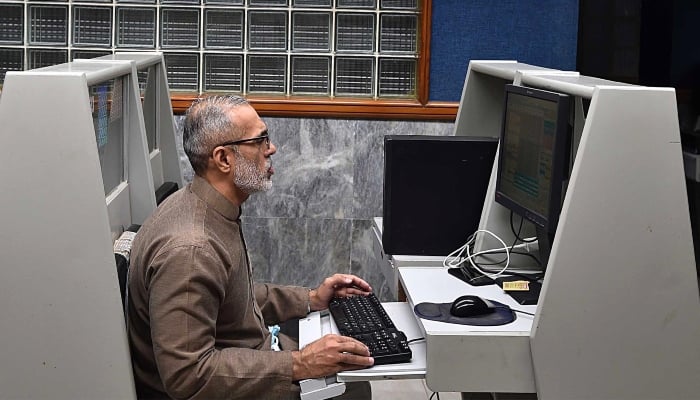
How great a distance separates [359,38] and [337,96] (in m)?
0.28

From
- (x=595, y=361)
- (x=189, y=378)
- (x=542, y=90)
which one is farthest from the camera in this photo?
(x=542, y=90)

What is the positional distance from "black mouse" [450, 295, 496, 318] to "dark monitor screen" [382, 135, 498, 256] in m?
0.66

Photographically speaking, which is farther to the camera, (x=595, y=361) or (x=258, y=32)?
(x=258, y=32)

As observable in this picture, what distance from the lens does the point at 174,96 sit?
171 inches

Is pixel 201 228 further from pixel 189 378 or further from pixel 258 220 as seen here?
pixel 258 220

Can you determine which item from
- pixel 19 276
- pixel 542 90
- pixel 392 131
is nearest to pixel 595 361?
pixel 542 90

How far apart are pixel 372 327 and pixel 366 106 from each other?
2.12 meters

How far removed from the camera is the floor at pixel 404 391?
376 centimetres

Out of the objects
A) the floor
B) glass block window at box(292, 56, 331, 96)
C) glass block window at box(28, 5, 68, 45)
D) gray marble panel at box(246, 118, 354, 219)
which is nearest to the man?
the floor

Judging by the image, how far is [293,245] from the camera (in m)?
4.43

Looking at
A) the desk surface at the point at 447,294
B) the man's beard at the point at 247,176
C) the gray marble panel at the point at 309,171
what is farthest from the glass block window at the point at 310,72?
the man's beard at the point at 247,176

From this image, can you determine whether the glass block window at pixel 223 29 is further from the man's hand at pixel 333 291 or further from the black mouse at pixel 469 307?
the black mouse at pixel 469 307

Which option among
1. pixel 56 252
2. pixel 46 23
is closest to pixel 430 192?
pixel 56 252

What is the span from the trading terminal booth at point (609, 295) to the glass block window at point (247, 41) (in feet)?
7.39
